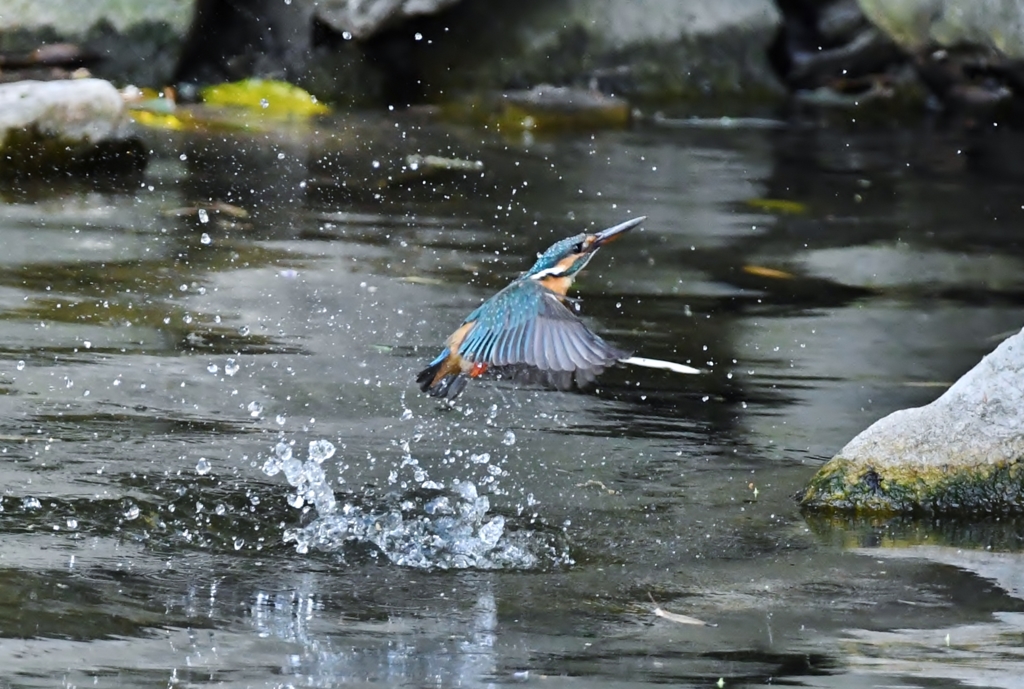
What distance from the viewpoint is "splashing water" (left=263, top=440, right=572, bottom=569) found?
4543mm

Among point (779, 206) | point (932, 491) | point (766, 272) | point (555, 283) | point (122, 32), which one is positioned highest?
point (122, 32)

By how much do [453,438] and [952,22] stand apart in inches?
329

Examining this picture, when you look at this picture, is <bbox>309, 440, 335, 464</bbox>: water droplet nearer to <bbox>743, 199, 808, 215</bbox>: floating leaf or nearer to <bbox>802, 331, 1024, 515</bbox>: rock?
<bbox>802, 331, 1024, 515</bbox>: rock

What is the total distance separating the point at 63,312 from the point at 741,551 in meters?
3.23

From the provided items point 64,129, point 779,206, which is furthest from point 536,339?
point 779,206

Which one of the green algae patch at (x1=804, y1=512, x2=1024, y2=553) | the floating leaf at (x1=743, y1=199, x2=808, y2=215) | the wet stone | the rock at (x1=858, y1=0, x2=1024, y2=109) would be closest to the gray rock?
the rock at (x1=858, y1=0, x2=1024, y2=109)

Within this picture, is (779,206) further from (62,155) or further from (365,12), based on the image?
(62,155)

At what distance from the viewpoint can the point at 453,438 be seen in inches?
222

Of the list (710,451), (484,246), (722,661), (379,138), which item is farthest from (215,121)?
(722,661)

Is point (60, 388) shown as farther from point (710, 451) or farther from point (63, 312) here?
point (710, 451)

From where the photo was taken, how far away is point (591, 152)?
37.6 feet

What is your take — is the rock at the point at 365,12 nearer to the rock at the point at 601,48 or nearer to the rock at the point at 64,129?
the rock at the point at 601,48

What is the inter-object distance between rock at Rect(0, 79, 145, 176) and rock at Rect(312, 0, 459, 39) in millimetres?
3389

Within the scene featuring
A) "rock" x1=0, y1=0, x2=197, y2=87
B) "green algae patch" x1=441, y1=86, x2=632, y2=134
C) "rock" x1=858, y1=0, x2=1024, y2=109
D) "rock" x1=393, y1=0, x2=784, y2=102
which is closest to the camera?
"rock" x1=0, y1=0, x2=197, y2=87
